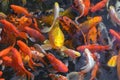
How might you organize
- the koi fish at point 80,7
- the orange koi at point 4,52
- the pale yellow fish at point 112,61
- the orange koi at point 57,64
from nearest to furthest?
the orange koi at point 57,64 → the orange koi at point 4,52 → the pale yellow fish at point 112,61 → the koi fish at point 80,7

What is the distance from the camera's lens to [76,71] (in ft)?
8.93

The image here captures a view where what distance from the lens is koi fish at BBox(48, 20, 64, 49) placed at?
2.69 meters

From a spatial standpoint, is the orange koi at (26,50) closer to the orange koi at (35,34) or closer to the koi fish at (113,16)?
the orange koi at (35,34)

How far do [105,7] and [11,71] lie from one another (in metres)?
1.00

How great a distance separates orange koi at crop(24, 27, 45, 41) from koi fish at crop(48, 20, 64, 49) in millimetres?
74

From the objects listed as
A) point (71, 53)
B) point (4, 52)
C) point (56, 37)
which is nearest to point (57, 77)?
point (71, 53)

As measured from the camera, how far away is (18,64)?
8.34 ft

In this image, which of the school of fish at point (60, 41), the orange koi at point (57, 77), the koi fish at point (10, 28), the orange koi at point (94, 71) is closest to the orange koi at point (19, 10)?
the school of fish at point (60, 41)

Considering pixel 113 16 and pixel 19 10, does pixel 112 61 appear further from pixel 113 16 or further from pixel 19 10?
pixel 19 10

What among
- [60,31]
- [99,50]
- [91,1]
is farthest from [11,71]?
[91,1]

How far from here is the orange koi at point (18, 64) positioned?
99.3 inches

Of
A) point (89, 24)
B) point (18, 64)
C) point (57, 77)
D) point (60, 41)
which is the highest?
point (89, 24)

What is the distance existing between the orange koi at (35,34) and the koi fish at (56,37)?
2.9 inches

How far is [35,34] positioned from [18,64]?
0.31m
